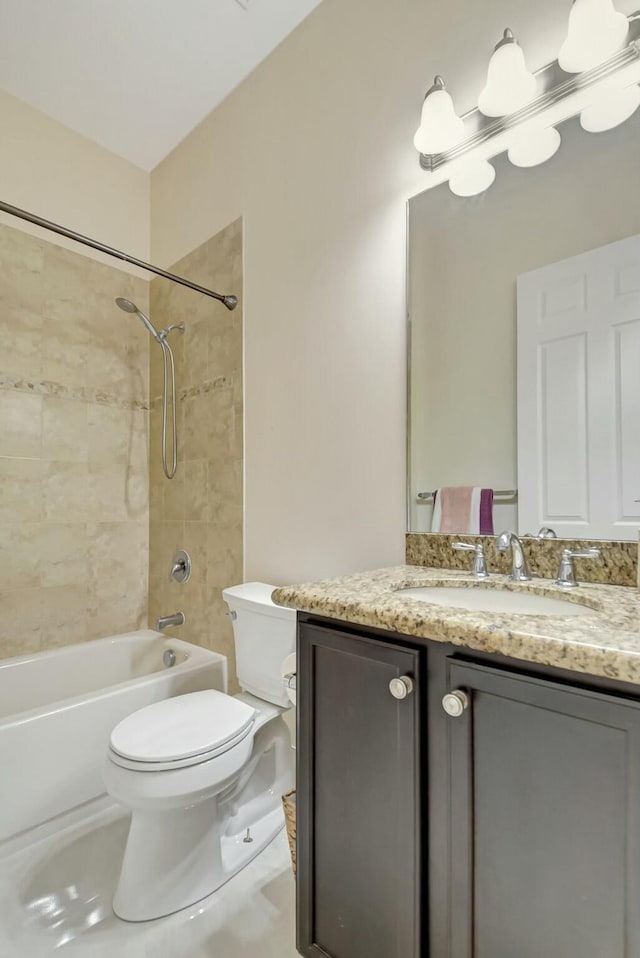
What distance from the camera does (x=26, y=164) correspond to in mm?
2141

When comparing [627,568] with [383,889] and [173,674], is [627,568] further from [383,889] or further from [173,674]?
[173,674]

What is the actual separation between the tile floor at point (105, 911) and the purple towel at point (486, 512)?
112cm

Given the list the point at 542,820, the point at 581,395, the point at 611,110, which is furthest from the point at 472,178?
the point at 542,820

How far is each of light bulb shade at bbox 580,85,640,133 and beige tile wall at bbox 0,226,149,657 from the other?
215 cm

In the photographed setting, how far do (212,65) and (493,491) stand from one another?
2.09 metres

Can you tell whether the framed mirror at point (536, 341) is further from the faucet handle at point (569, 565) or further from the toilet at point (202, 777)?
the toilet at point (202, 777)

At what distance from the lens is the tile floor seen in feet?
3.79

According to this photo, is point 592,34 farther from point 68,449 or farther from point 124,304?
point 68,449

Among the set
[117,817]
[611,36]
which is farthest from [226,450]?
[611,36]

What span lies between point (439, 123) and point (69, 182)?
6.20 ft

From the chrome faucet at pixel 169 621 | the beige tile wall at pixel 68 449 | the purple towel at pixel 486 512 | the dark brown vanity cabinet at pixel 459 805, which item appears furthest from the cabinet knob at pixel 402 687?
the beige tile wall at pixel 68 449

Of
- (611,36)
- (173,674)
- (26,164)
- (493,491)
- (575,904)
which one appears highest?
(26,164)

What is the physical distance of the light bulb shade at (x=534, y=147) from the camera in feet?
3.78

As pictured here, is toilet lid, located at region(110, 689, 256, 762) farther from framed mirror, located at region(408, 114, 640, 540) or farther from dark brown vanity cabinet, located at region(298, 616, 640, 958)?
framed mirror, located at region(408, 114, 640, 540)
